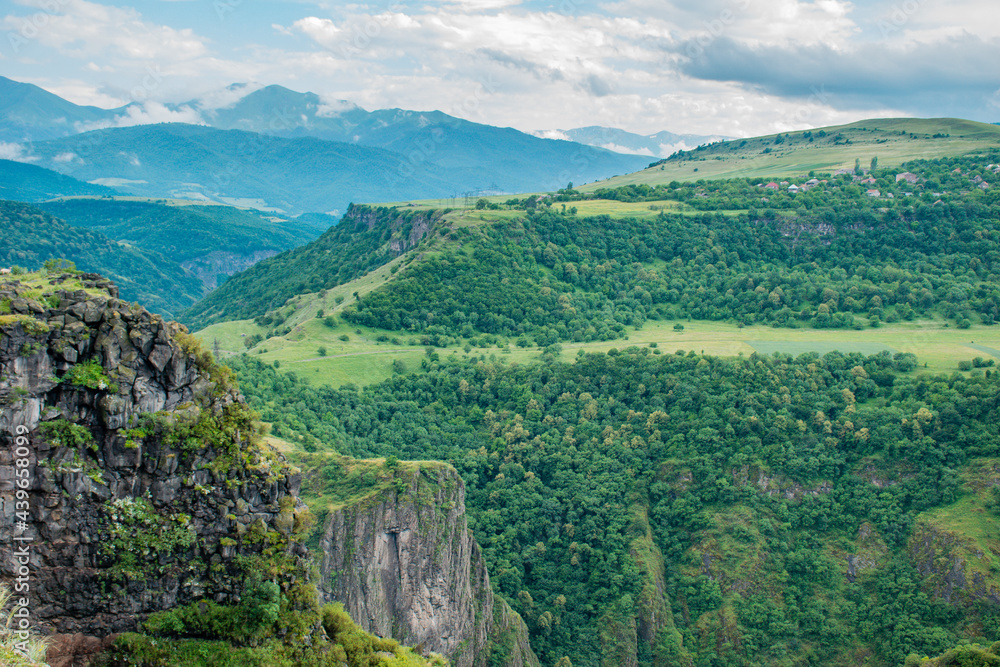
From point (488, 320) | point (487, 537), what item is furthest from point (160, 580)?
point (488, 320)

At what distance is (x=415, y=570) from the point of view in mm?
65438

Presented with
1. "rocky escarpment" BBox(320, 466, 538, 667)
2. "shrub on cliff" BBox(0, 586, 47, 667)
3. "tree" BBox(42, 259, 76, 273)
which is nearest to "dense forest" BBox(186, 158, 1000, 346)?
"rocky escarpment" BBox(320, 466, 538, 667)

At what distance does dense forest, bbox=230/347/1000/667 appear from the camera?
265ft

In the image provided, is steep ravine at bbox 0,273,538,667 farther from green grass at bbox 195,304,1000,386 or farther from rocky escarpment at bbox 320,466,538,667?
green grass at bbox 195,304,1000,386

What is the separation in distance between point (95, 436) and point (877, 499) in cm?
9045

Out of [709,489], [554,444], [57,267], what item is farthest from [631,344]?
[57,267]

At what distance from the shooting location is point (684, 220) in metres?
173

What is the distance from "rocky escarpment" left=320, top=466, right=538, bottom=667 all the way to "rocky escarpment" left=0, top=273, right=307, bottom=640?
1311 inches

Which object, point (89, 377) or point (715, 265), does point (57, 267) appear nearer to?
point (89, 377)
